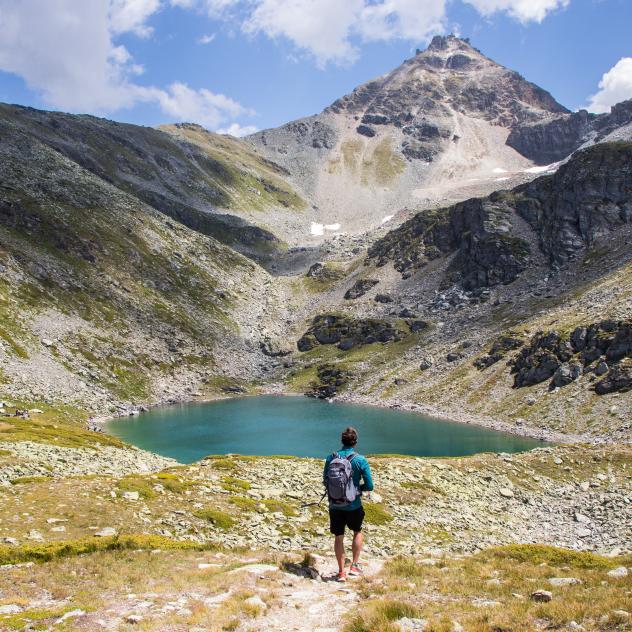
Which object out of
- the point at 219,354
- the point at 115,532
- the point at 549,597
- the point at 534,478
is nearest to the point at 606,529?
the point at 534,478

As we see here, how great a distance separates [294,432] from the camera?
4040 inches

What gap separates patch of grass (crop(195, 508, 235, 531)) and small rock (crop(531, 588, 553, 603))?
52.8ft

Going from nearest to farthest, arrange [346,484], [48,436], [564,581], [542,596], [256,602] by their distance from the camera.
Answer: [542,596]
[256,602]
[564,581]
[346,484]
[48,436]

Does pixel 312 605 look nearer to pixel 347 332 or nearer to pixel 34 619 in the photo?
pixel 34 619

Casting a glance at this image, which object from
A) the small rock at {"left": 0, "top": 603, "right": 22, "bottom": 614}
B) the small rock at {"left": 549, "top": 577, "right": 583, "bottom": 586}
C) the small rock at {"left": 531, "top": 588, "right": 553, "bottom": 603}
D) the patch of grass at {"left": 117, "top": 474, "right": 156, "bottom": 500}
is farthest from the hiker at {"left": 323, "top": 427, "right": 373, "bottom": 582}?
the patch of grass at {"left": 117, "top": 474, "right": 156, "bottom": 500}

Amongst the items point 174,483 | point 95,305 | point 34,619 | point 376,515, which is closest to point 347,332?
point 95,305

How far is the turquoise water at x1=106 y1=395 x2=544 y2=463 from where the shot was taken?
85.8 meters

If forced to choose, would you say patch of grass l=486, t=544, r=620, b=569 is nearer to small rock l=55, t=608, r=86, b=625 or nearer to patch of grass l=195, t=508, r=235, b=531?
patch of grass l=195, t=508, r=235, b=531

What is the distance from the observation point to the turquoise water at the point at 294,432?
85.8 meters

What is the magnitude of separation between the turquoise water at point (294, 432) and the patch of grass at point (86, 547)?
59252 mm

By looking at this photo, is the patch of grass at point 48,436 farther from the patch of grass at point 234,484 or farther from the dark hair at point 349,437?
the dark hair at point 349,437

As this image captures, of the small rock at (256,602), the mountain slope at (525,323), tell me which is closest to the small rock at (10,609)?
the small rock at (256,602)

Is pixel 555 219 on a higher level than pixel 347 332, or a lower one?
higher

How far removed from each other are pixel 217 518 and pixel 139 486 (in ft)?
17.8
